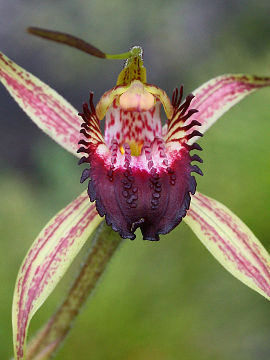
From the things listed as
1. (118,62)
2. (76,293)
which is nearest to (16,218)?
(76,293)

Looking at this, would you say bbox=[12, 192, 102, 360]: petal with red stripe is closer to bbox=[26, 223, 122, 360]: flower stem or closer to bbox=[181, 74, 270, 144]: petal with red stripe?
bbox=[26, 223, 122, 360]: flower stem

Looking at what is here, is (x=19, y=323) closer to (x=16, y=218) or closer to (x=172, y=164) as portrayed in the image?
(x=172, y=164)

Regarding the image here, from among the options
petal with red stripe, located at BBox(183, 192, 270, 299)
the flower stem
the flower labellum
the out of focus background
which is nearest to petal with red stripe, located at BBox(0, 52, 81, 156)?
the flower labellum

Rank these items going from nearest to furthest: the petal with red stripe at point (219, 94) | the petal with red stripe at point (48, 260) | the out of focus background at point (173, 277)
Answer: the petal with red stripe at point (48, 260), the petal with red stripe at point (219, 94), the out of focus background at point (173, 277)

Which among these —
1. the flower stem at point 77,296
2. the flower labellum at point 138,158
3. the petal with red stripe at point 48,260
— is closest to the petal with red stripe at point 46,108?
the flower labellum at point 138,158

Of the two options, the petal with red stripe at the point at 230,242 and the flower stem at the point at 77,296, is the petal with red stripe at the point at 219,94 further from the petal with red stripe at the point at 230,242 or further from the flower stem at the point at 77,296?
the flower stem at the point at 77,296

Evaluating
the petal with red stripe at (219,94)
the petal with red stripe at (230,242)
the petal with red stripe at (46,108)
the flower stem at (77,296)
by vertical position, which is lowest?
the flower stem at (77,296)
